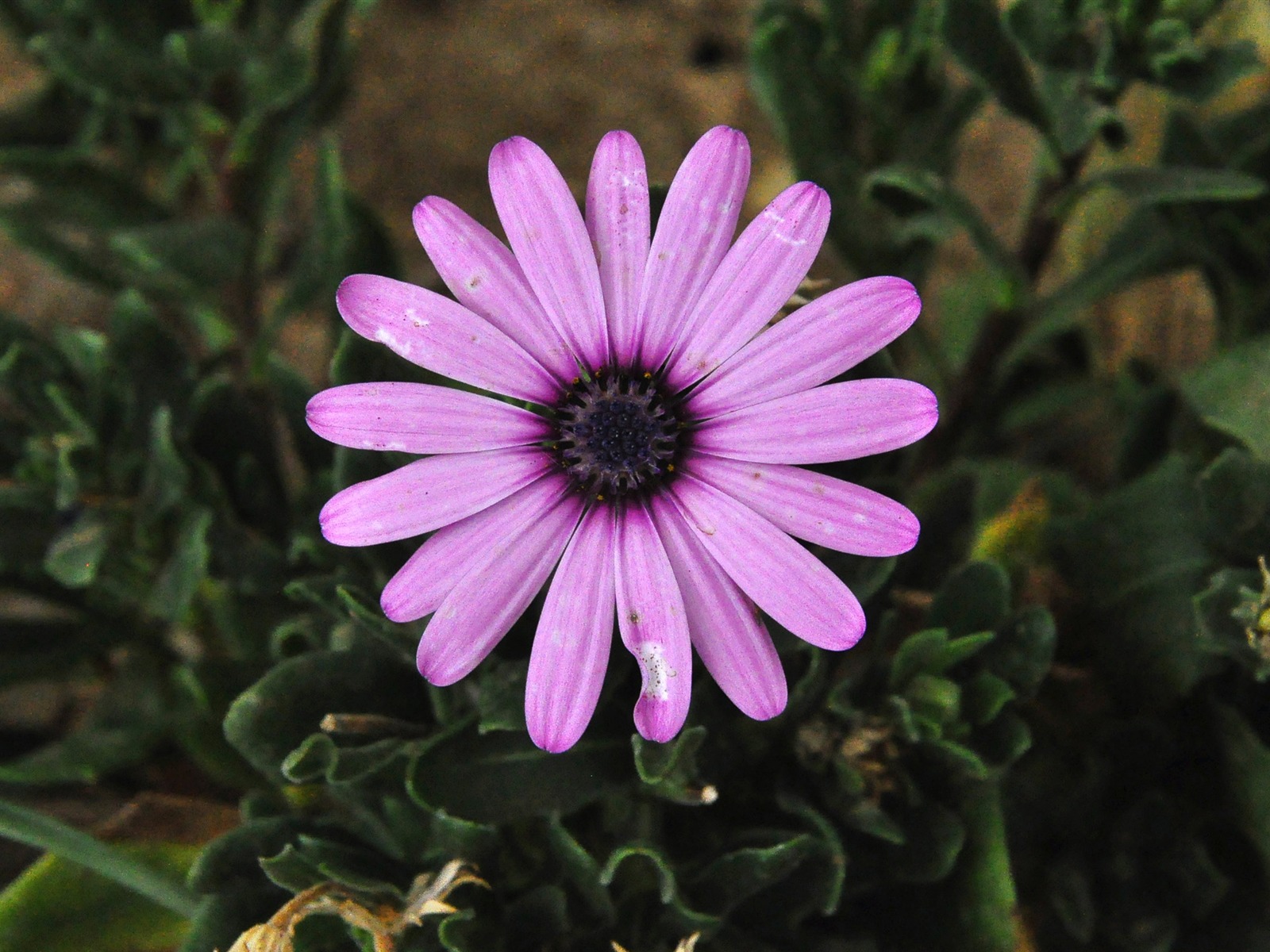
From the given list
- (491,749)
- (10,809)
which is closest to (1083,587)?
(491,749)

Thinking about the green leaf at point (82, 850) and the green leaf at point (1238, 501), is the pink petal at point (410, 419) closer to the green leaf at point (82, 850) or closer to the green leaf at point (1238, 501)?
the green leaf at point (82, 850)

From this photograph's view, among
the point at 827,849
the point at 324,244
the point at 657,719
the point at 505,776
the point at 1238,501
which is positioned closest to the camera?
the point at 657,719

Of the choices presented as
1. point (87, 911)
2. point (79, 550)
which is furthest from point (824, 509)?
point (87, 911)

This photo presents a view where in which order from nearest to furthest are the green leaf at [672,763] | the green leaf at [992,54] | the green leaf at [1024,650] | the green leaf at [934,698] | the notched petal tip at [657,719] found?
the notched petal tip at [657,719], the green leaf at [672,763], the green leaf at [934,698], the green leaf at [1024,650], the green leaf at [992,54]

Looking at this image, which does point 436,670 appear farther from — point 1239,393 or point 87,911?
point 1239,393

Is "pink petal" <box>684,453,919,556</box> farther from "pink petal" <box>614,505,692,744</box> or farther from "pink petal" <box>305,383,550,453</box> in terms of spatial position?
"pink petal" <box>305,383,550,453</box>

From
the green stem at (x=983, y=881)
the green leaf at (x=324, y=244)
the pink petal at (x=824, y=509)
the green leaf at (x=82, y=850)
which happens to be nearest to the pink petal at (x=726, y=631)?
the pink petal at (x=824, y=509)

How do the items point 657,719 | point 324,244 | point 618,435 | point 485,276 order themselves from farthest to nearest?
point 324,244, point 618,435, point 485,276, point 657,719

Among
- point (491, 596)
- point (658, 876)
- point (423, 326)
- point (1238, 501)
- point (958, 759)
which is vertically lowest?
point (658, 876)
